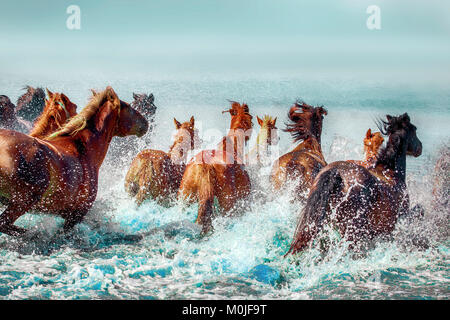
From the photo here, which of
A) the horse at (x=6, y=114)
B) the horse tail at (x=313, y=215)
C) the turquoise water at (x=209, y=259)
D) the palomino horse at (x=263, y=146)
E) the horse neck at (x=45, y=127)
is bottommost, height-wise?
the turquoise water at (x=209, y=259)

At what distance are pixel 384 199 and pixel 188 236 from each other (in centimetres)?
174

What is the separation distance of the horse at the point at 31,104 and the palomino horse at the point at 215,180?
3256 mm

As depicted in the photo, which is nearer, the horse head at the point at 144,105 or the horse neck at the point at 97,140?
the horse neck at the point at 97,140

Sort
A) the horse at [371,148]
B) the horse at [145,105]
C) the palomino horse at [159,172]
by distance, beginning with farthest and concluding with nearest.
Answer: the horse at [145,105] → the palomino horse at [159,172] → the horse at [371,148]

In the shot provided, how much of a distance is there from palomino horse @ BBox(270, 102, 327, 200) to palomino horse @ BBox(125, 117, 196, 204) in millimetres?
1082

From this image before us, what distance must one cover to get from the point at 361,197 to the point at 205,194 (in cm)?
155

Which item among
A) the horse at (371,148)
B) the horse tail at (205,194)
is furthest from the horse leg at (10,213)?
the horse at (371,148)

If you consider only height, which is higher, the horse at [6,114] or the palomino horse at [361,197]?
the horse at [6,114]

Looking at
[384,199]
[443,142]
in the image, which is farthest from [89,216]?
[443,142]

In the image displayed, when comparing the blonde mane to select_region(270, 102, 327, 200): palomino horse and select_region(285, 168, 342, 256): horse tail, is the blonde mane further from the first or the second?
select_region(270, 102, 327, 200): palomino horse

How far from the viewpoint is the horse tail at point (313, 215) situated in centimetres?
416

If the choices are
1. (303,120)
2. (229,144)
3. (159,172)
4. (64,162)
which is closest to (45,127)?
(64,162)

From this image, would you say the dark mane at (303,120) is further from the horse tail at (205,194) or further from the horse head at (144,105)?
the horse head at (144,105)
